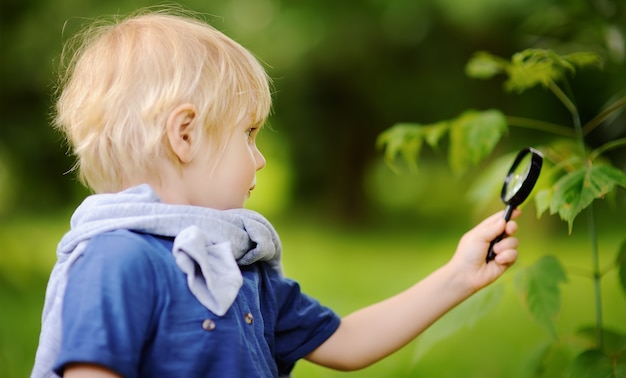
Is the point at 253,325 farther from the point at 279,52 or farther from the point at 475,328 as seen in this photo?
the point at 279,52

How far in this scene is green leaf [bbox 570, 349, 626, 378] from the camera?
1.65m

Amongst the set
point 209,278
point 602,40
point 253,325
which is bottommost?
point 253,325

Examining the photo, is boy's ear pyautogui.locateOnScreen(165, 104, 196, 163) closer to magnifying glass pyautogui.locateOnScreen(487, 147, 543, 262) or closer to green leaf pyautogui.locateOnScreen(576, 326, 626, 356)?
magnifying glass pyautogui.locateOnScreen(487, 147, 543, 262)

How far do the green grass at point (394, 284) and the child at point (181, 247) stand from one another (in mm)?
303

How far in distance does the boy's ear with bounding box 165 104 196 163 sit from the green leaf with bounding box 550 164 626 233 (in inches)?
28.2

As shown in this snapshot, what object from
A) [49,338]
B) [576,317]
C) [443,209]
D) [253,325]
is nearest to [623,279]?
[253,325]

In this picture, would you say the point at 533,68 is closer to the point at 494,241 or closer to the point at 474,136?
the point at 474,136

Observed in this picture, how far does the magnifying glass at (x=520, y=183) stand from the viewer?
158 centimetres

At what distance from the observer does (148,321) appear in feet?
4.37

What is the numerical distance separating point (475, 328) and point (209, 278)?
2.40 metres

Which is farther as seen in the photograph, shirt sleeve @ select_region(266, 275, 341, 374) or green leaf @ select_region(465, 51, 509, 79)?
green leaf @ select_region(465, 51, 509, 79)

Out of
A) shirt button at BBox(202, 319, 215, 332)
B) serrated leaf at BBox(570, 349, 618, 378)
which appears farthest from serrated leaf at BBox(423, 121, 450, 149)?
shirt button at BBox(202, 319, 215, 332)

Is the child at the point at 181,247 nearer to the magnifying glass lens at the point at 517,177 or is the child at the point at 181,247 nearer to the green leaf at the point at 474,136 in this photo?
the magnifying glass lens at the point at 517,177

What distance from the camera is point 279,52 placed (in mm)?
6273
